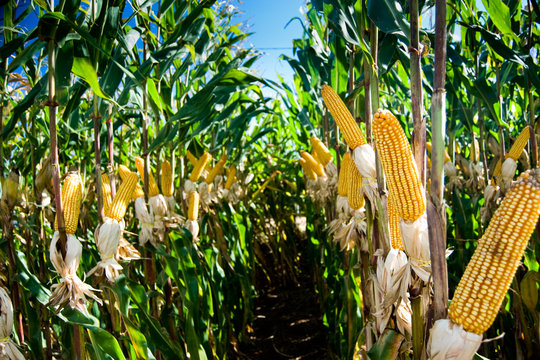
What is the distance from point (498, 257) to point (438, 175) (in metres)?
0.26

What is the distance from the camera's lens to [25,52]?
188 centimetres

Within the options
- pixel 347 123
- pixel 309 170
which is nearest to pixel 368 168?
pixel 347 123

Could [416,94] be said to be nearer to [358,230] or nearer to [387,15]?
[387,15]

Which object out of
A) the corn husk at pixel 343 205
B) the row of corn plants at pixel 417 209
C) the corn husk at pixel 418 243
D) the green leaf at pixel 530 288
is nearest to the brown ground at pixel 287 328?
the row of corn plants at pixel 417 209

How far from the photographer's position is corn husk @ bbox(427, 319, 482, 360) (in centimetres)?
108

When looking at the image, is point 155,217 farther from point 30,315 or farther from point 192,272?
Answer: point 30,315

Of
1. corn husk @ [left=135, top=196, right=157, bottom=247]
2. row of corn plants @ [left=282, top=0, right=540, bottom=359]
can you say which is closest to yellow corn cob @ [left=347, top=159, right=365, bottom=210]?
row of corn plants @ [left=282, top=0, right=540, bottom=359]

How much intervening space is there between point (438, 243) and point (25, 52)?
1994mm

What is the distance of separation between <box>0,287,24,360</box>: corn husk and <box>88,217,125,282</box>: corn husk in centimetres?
36

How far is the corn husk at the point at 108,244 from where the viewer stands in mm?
1908

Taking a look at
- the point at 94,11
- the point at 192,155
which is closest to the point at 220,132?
the point at 192,155

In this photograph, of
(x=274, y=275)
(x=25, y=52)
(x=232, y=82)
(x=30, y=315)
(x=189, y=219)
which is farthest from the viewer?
(x=274, y=275)

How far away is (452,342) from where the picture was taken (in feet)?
3.58

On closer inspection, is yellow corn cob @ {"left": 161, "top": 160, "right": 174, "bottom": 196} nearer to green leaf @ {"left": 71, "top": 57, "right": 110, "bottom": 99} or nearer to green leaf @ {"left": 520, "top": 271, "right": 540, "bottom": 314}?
green leaf @ {"left": 71, "top": 57, "right": 110, "bottom": 99}
